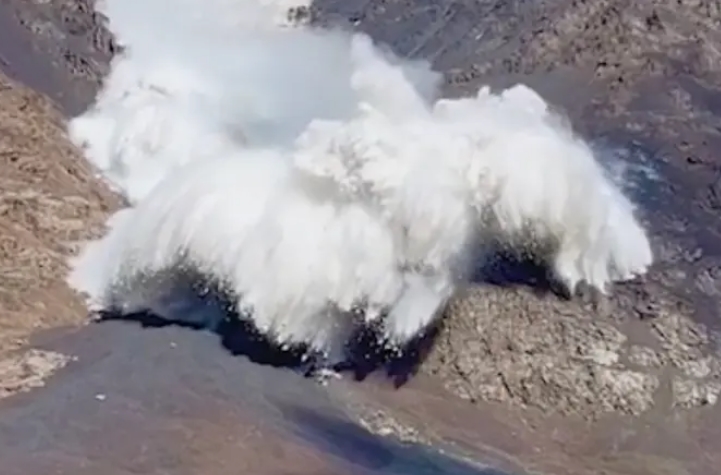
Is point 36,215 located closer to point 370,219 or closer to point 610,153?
point 370,219

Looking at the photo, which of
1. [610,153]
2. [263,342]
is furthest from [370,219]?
[610,153]

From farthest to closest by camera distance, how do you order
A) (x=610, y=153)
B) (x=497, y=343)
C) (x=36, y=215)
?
(x=610, y=153) < (x=36, y=215) < (x=497, y=343)

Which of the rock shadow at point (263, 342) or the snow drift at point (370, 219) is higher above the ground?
the snow drift at point (370, 219)

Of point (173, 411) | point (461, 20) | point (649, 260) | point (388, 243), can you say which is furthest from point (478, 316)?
point (461, 20)

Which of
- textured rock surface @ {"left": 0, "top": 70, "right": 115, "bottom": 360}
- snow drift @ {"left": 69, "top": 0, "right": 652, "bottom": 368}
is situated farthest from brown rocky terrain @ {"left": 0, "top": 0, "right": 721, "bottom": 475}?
snow drift @ {"left": 69, "top": 0, "right": 652, "bottom": 368}

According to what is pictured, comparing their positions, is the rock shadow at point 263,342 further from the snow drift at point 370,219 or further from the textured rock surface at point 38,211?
the textured rock surface at point 38,211

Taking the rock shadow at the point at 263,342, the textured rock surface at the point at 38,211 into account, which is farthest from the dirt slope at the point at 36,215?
the rock shadow at the point at 263,342

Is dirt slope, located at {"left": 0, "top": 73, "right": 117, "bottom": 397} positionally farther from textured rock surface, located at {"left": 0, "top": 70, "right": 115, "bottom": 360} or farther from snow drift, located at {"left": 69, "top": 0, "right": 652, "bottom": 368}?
snow drift, located at {"left": 69, "top": 0, "right": 652, "bottom": 368}

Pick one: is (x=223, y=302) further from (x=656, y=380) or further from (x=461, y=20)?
(x=461, y=20)
